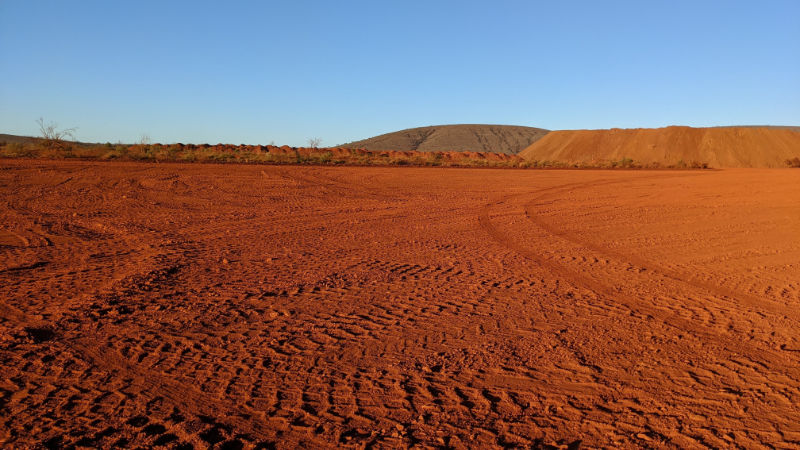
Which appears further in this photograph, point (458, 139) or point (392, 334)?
point (458, 139)

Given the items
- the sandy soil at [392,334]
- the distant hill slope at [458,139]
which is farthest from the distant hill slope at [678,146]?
the sandy soil at [392,334]

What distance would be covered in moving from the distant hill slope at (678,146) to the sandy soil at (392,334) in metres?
59.7

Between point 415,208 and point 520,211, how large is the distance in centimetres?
289

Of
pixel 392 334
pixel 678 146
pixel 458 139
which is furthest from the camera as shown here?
pixel 458 139

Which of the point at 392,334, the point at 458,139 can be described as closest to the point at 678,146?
the point at 458,139

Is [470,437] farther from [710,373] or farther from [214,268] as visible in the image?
[214,268]

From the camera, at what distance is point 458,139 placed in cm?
11962

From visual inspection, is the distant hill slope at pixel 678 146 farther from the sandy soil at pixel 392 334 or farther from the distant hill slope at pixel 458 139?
the sandy soil at pixel 392 334

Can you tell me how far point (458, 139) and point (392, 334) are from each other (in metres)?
116

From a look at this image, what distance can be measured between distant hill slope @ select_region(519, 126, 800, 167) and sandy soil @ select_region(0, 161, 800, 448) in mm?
59691

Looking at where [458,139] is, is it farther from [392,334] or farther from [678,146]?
[392,334]

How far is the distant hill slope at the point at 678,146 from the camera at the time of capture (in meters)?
68.6

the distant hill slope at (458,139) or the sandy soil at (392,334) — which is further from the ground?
the distant hill slope at (458,139)

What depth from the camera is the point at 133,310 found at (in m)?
6.02
